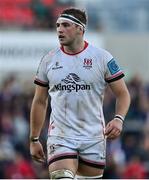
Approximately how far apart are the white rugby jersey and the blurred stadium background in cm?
657

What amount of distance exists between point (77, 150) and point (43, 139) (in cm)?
752

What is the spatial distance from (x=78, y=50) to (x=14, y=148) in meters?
8.39

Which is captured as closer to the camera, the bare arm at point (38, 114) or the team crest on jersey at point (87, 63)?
the team crest on jersey at point (87, 63)

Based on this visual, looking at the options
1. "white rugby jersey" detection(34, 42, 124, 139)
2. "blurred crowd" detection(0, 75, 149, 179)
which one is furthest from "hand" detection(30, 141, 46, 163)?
"blurred crowd" detection(0, 75, 149, 179)

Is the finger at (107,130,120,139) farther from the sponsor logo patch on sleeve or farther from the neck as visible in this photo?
the neck

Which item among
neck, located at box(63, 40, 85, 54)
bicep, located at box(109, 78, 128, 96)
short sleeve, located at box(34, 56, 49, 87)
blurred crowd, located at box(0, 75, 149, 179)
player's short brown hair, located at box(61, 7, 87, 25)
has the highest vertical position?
player's short brown hair, located at box(61, 7, 87, 25)

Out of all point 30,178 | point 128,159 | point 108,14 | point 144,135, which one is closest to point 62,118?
point 30,178

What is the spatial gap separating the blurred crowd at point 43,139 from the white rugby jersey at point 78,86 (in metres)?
6.51

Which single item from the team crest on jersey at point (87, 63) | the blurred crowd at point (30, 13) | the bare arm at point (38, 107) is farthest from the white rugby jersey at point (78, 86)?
the blurred crowd at point (30, 13)

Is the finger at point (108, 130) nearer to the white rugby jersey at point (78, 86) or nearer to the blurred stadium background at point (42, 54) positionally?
the white rugby jersey at point (78, 86)

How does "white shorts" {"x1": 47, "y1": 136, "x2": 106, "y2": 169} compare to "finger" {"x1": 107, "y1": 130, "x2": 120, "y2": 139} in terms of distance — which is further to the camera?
"white shorts" {"x1": 47, "y1": 136, "x2": 106, "y2": 169}

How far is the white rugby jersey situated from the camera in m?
9.99

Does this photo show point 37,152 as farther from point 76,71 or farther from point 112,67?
point 112,67

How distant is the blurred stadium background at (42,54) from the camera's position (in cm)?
1731
